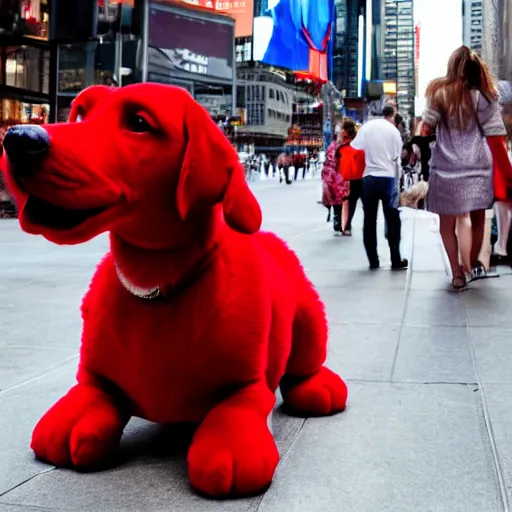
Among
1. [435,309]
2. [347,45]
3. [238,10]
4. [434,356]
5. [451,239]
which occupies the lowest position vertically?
[434,356]

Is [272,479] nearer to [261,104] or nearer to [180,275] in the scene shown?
[180,275]

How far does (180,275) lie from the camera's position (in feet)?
7.71

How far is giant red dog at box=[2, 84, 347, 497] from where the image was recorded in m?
2.12

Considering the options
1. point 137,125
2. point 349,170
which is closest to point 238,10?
point 349,170

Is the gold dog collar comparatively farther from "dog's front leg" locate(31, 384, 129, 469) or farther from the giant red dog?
"dog's front leg" locate(31, 384, 129, 469)

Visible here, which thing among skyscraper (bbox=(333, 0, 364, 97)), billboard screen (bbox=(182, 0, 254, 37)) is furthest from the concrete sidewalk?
skyscraper (bbox=(333, 0, 364, 97))

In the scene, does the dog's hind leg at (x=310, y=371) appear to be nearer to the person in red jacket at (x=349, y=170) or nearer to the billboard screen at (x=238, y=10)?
the person in red jacket at (x=349, y=170)

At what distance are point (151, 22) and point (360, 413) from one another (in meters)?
40.1

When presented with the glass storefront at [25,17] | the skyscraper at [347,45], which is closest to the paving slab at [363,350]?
the glass storefront at [25,17]

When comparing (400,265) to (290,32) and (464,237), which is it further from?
(290,32)

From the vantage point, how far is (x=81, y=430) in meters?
2.41

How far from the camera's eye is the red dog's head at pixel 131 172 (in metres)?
2.04

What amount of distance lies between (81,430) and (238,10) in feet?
140

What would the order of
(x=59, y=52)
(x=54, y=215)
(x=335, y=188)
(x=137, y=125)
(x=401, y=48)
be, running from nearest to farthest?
(x=54, y=215) < (x=137, y=125) < (x=335, y=188) < (x=59, y=52) < (x=401, y=48)
